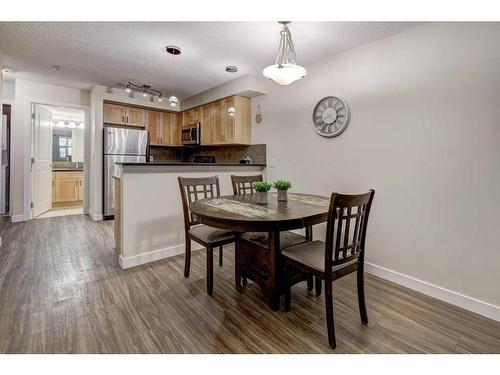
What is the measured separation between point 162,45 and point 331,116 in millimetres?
2028

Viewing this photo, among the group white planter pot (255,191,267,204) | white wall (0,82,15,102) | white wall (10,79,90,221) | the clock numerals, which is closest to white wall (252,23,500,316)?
the clock numerals

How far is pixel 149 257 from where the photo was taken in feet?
8.90

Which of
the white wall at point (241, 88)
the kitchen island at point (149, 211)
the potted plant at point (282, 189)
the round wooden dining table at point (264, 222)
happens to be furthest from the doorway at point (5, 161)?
the potted plant at point (282, 189)

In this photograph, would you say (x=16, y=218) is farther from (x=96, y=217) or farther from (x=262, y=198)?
(x=262, y=198)

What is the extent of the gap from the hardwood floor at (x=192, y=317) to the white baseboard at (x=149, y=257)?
0.26 feet

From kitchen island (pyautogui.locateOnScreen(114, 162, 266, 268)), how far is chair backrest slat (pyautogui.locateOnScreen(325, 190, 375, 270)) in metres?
1.91

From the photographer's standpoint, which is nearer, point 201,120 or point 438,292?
point 438,292

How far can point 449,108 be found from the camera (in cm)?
201

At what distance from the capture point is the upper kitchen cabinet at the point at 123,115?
4.59m

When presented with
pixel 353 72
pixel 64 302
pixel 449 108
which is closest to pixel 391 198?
pixel 449 108

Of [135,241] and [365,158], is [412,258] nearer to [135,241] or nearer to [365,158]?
[365,158]

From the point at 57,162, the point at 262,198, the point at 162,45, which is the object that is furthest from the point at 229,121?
the point at 57,162

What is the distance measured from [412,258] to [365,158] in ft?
3.41

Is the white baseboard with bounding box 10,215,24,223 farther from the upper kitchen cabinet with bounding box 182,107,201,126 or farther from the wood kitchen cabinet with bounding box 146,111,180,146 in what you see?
the upper kitchen cabinet with bounding box 182,107,201,126
